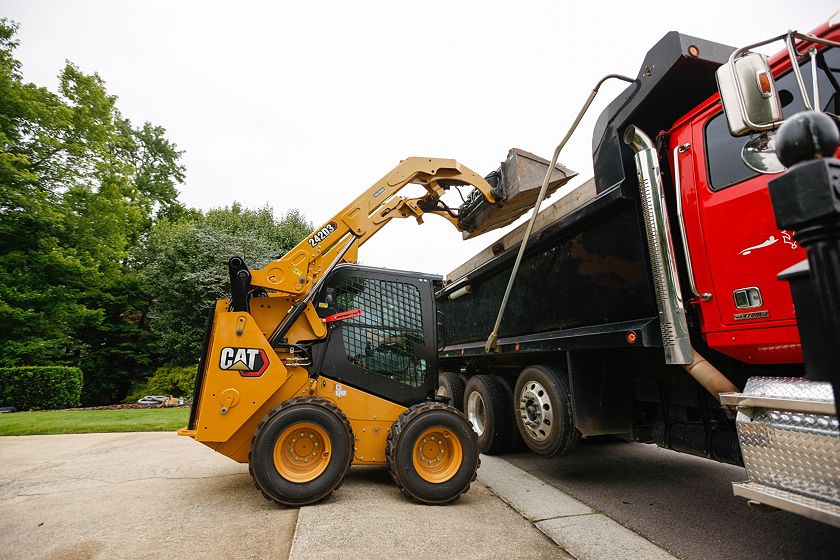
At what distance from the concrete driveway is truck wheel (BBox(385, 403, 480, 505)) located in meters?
0.15

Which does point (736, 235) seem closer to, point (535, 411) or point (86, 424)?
point (535, 411)

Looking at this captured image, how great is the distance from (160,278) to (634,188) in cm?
1636

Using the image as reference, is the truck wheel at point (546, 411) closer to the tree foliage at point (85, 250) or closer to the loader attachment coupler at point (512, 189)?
the loader attachment coupler at point (512, 189)

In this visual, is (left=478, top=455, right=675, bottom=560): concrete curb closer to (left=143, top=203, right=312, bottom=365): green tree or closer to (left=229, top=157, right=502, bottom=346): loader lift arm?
(left=229, top=157, right=502, bottom=346): loader lift arm

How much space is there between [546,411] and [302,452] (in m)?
2.15

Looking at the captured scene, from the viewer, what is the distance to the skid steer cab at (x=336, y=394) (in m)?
3.37

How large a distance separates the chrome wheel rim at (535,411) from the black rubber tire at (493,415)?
78cm

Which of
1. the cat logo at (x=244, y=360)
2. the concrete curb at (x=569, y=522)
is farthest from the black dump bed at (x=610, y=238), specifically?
the cat logo at (x=244, y=360)

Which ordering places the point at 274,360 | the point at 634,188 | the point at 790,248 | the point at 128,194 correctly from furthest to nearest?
the point at 128,194, the point at 274,360, the point at 634,188, the point at 790,248

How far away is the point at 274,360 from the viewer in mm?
3592

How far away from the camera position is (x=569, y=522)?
3043 mm

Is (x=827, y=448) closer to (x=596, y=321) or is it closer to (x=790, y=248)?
(x=790, y=248)

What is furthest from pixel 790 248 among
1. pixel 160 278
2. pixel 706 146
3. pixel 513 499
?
pixel 160 278

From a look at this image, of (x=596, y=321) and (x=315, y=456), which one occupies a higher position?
(x=596, y=321)
